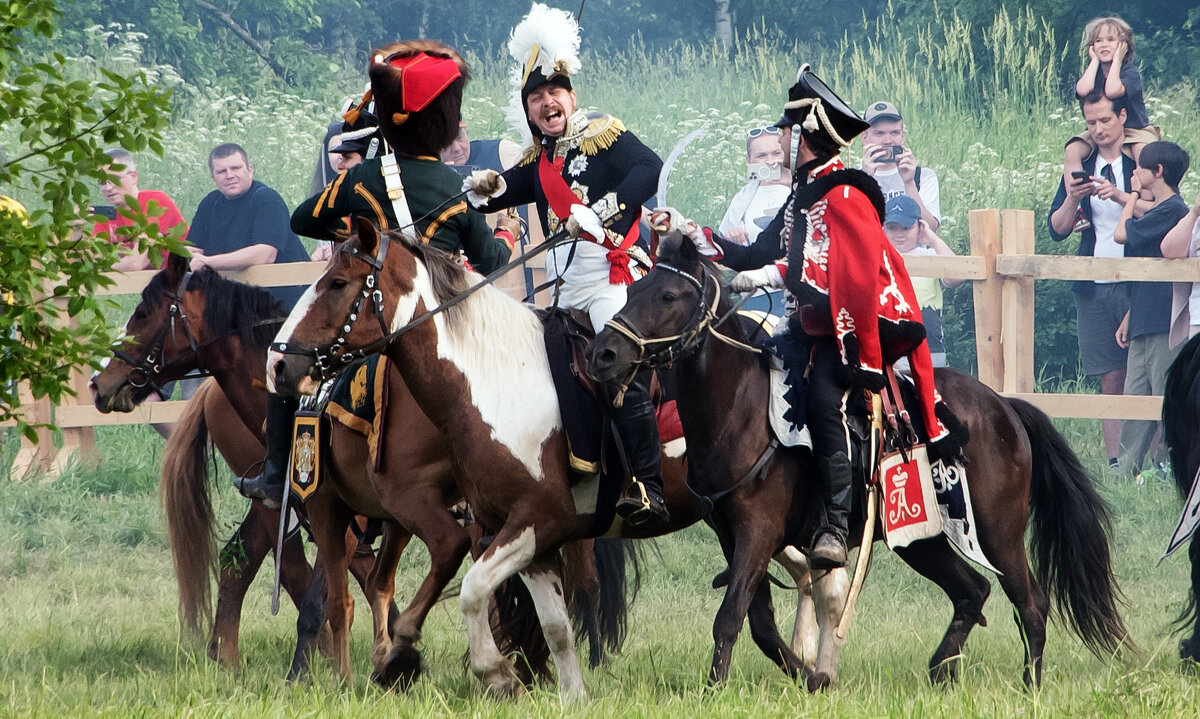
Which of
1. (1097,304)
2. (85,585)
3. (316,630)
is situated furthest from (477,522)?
(1097,304)

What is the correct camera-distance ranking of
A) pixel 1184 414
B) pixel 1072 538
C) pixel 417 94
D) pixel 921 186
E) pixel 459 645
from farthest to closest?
1. pixel 921 186
2. pixel 459 645
3. pixel 1184 414
4. pixel 1072 538
5. pixel 417 94

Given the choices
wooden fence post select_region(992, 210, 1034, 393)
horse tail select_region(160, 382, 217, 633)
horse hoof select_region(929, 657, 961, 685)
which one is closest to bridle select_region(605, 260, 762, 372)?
horse hoof select_region(929, 657, 961, 685)

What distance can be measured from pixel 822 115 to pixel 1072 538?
231cm

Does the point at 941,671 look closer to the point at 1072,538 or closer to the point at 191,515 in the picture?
the point at 1072,538

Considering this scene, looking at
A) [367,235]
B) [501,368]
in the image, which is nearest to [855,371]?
[501,368]

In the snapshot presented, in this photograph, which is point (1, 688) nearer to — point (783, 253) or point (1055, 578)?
point (783, 253)

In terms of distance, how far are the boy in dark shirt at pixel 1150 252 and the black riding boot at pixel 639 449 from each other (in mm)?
6008

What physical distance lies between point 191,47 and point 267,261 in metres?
5.98

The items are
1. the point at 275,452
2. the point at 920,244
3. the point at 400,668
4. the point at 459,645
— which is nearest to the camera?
the point at 400,668

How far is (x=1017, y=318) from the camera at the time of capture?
10812 mm

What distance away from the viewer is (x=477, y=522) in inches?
254

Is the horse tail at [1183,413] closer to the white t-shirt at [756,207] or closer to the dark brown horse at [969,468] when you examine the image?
the dark brown horse at [969,468]

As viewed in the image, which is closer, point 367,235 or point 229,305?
point 367,235

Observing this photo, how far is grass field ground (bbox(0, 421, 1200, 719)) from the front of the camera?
16.5 ft
